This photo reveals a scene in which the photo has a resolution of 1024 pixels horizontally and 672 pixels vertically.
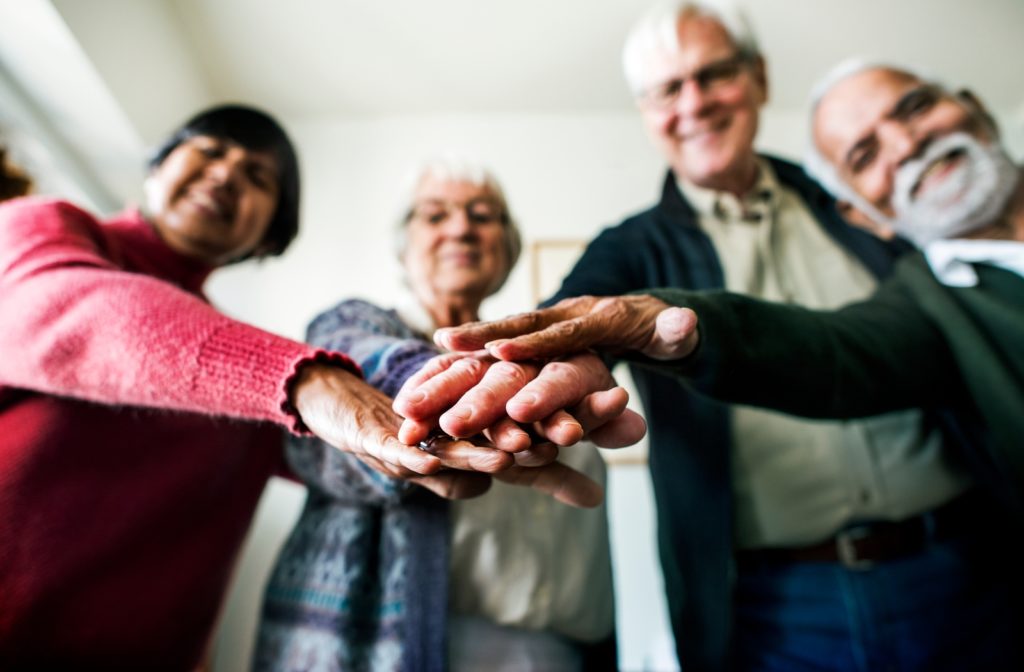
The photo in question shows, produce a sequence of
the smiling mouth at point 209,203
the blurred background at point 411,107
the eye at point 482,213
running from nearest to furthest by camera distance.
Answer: the smiling mouth at point 209,203
the eye at point 482,213
the blurred background at point 411,107

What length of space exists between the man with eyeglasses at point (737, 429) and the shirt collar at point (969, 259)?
7cm

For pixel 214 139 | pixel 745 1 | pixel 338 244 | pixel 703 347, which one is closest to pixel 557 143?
pixel 745 1

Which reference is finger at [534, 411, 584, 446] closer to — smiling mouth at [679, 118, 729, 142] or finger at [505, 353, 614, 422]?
finger at [505, 353, 614, 422]

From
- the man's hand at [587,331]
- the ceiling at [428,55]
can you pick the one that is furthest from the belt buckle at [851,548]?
the ceiling at [428,55]

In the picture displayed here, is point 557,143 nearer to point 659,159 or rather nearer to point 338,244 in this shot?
point 659,159

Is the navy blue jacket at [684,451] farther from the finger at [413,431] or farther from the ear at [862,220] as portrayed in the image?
the finger at [413,431]

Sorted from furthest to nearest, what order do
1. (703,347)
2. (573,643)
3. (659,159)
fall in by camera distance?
(659,159) → (573,643) → (703,347)

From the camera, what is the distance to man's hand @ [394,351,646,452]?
28 cm

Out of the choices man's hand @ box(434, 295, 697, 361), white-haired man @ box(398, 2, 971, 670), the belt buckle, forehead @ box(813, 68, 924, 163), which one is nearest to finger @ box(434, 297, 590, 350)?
man's hand @ box(434, 295, 697, 361)

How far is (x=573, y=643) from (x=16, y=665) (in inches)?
19.6

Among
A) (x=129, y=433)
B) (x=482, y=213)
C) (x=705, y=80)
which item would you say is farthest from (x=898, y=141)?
(x=129, y=433)

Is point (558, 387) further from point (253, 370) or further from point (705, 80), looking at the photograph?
point (705, 80)

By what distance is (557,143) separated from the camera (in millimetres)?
1671

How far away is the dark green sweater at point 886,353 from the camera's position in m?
0.47
